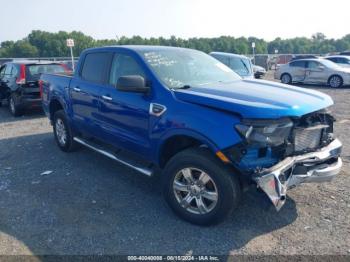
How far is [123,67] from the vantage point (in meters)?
4.64

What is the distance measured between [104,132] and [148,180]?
3.18 feet

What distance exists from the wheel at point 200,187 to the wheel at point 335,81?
605 inches

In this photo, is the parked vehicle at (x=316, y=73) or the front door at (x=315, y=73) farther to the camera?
the front door at (x=315, y=73)

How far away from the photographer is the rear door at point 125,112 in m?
4.11

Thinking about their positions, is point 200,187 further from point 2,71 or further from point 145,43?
point 145,43

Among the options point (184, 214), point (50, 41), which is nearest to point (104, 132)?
point (184, 214)

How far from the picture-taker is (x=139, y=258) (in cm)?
314

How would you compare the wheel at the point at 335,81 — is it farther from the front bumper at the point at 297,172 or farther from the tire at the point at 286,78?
the front bumper at the point at 297,172

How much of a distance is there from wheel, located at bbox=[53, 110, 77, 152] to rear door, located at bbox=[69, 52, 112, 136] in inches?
18.1

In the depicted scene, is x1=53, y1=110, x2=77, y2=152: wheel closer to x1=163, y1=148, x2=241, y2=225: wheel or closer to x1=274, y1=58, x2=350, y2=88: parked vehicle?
x1=163, y1=148, x2=241, y2=225: wheel

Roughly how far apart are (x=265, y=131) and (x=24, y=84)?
8374 millimetres

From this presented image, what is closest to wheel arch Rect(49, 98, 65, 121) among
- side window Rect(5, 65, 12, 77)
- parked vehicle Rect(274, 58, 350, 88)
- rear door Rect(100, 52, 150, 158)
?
rear door Rect(100, 52, 150, 158)

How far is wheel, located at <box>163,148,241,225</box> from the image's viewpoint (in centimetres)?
333

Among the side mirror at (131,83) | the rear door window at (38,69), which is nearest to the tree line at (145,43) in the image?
the rear door window at (38,69)
